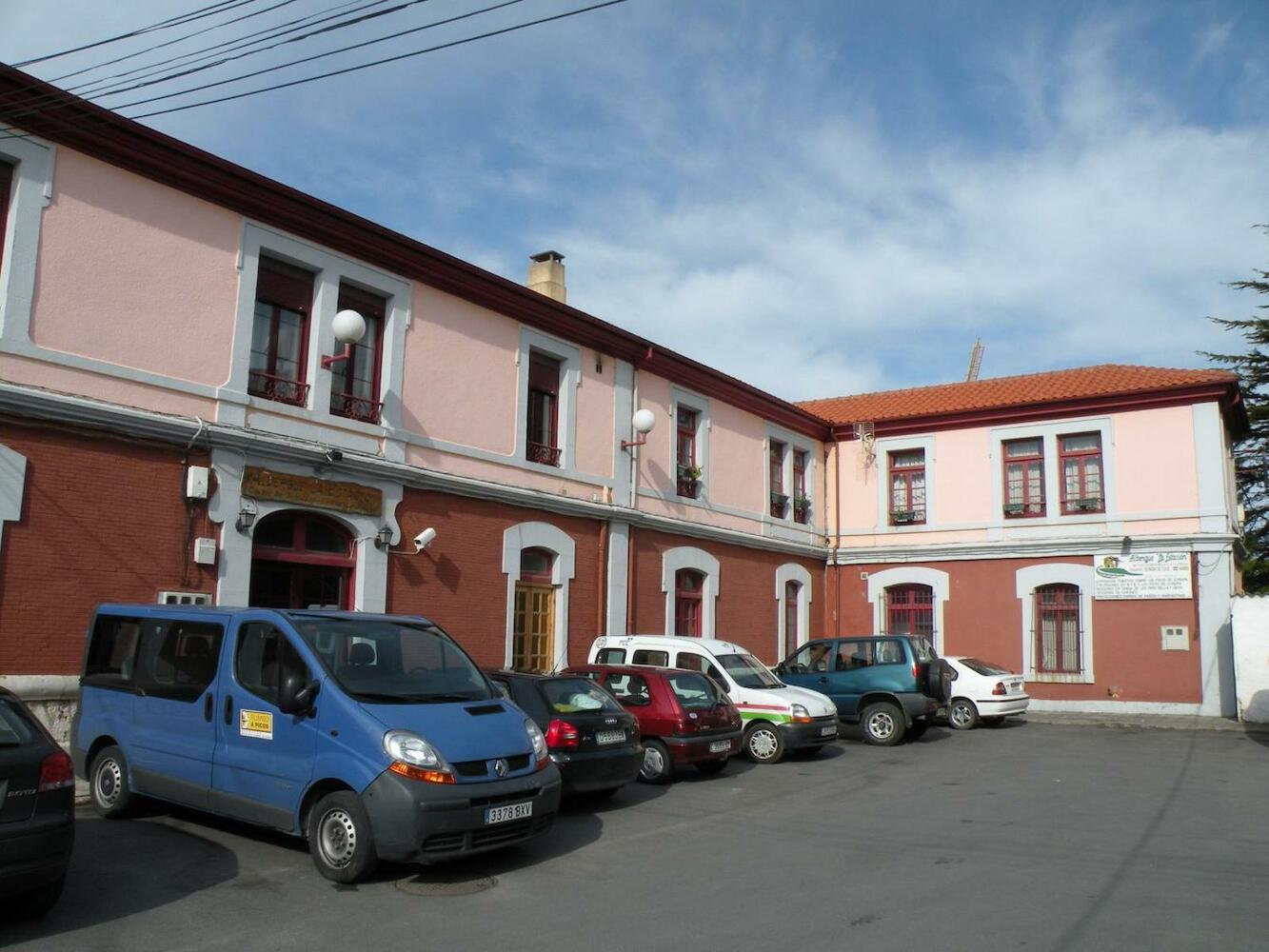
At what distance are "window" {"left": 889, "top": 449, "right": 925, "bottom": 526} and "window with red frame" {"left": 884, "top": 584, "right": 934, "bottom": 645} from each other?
1.68 m

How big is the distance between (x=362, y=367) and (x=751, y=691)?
7.17m

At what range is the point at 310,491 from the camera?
1384 centimetres

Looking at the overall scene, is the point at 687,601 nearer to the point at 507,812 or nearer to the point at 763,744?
the point at 763,744

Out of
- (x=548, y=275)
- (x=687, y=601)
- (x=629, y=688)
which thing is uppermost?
(x=548, y=275)

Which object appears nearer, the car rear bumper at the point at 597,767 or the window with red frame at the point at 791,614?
the car rear bumper at the point at 597,767

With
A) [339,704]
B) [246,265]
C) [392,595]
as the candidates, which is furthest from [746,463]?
[339,704]

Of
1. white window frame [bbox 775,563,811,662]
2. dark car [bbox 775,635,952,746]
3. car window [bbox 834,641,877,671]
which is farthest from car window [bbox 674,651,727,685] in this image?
white window frame [bbox 775,563,811,662]

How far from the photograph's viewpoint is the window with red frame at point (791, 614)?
80.8 ft

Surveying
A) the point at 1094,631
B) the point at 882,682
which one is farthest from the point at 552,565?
the point at 1094,631

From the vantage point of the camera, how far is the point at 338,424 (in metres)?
14.3

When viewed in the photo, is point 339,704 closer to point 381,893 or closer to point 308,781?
point 308,781

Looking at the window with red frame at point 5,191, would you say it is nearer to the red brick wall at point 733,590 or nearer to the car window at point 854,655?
the red brick wall at point 733,590

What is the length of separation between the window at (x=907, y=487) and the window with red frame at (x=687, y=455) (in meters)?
6.91

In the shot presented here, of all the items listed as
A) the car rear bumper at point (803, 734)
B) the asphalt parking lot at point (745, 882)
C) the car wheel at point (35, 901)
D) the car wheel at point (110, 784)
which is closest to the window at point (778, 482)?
the car rear bumper at point (803, 734)
